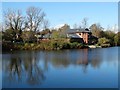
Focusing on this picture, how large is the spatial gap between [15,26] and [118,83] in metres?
22.2

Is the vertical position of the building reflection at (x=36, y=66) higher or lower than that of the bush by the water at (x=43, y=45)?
lower

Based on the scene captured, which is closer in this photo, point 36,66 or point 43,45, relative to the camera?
point 36,66

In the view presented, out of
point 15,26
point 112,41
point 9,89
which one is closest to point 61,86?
point 9,89

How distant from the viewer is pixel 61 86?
22.3ft

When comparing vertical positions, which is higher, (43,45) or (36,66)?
(43,45)

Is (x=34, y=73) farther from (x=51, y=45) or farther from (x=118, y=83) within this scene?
(x=51, y=45)

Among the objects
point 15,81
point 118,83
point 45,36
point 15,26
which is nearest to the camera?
point 118,83

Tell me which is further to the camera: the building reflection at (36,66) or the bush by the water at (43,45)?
the bush by the water at (43,45)

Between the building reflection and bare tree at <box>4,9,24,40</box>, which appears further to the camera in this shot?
bare tree at <box>4,9,24,40</box>

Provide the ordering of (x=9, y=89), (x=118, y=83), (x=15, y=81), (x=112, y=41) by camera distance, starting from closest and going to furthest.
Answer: (x=9, y=89), (x=118, y=83), (x=15, y=81), (x=112, y=41)

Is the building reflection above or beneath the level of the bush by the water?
beneath

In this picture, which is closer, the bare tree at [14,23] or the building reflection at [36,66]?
the building reflection at [36,66]

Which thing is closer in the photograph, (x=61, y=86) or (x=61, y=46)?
(x=61, y=86)

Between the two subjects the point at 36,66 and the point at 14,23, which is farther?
the point at 14,23
